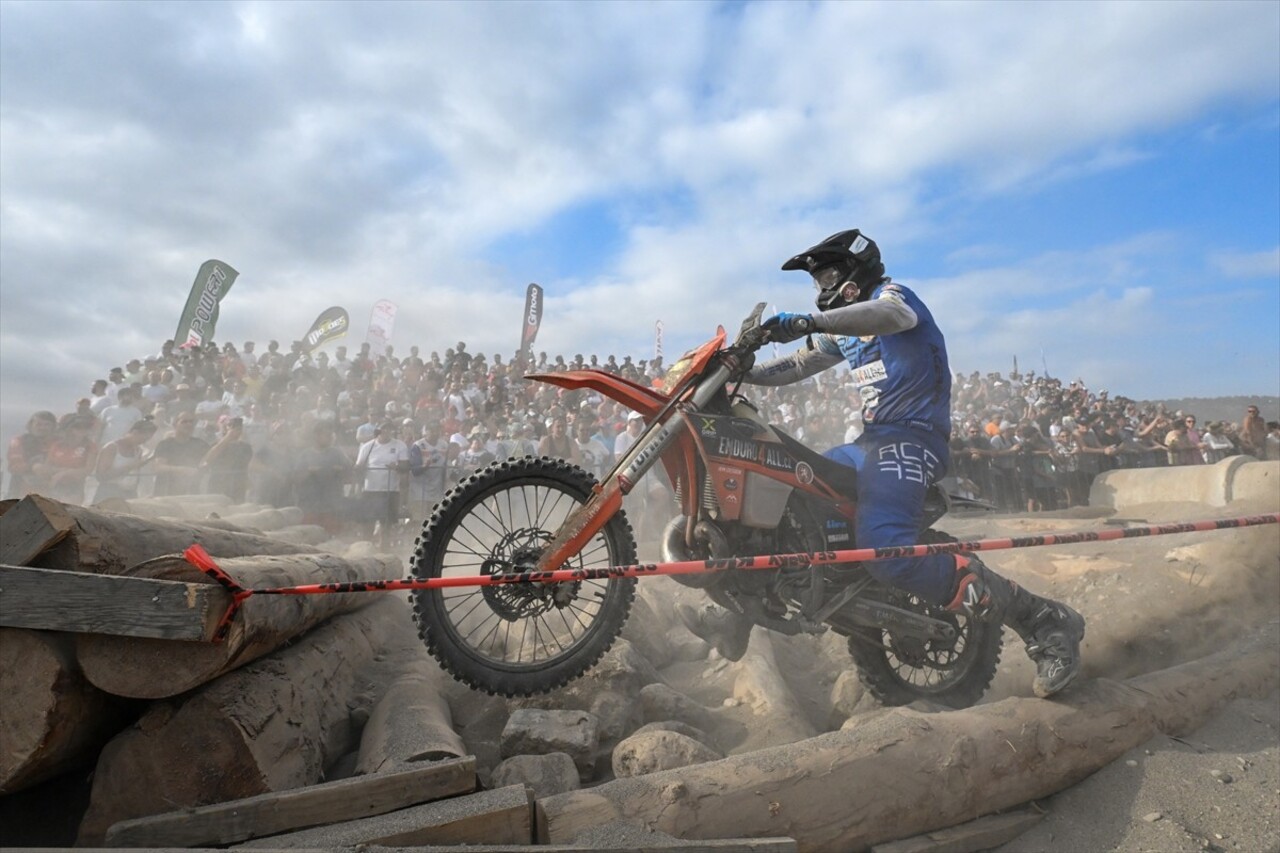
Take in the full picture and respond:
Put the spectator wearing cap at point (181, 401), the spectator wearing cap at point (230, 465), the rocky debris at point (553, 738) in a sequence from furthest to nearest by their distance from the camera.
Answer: the spectator wearing cap at point (181, 401) → the spectator wearing cap at point (230, 465) → the rocky debris at point (553, 738)

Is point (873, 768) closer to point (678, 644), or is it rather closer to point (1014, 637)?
point (678, 644)

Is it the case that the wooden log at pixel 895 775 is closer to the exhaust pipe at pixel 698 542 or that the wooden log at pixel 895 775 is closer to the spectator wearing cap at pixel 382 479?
the exhaust pipe at pixel 698 542

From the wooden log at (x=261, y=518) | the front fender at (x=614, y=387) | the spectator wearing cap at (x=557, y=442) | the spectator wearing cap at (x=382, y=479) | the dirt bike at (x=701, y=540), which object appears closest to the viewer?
the dirt bike at (x=701, y=540)

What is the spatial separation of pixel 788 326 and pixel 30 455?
9.50 m

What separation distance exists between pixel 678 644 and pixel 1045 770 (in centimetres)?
273

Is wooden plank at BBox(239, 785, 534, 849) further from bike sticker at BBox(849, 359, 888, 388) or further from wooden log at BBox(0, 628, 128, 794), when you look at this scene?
bike sticker at BBox(849, 359, 888, 388)

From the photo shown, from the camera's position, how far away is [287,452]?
34.7ft

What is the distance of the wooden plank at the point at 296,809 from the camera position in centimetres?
214

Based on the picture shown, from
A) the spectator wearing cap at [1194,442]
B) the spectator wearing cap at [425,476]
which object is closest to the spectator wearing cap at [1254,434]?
the spectator wearing cap at [1194,442]

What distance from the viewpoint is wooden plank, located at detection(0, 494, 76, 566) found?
246 centimetres

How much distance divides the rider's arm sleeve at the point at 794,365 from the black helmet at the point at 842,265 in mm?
349

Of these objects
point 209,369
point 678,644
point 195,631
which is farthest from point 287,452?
point 195,631

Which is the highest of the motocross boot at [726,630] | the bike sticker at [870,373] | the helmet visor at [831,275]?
the helmet visor at [831,275]

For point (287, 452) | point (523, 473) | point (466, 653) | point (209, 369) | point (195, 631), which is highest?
point (209, 369)
